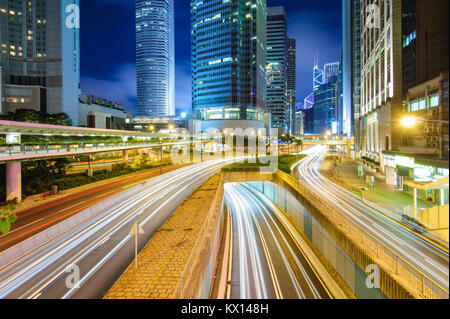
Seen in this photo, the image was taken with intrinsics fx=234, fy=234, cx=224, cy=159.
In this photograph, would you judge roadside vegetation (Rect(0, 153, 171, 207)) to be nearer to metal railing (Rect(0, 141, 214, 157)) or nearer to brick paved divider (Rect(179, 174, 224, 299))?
metal railing (Rect(0, 141, 214, 157))

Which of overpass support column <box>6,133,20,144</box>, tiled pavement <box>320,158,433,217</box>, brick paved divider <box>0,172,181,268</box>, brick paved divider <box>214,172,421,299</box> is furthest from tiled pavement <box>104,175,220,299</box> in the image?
overpass support column <box>6,133,20,144</box>

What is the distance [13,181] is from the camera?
1955 centimetres

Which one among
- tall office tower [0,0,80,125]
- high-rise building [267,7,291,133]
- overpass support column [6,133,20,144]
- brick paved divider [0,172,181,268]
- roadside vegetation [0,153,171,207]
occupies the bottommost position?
brick paved divider [0,172,181,268]

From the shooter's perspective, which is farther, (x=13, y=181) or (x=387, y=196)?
(x=387, y=196)

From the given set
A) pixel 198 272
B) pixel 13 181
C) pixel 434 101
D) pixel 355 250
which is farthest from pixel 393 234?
pixel 13 181

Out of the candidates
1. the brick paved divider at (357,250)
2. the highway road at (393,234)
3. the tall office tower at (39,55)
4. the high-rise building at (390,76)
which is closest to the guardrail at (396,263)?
the brick paved divider at (357,250)

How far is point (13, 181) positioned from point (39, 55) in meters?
89.9

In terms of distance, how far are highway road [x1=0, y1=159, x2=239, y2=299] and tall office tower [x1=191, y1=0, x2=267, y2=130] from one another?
94504 millimetres

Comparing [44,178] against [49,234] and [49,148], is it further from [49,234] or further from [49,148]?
[49,234]

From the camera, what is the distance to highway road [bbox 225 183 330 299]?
36.5ft

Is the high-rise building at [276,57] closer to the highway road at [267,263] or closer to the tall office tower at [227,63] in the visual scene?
the tall office tower at [227,63]

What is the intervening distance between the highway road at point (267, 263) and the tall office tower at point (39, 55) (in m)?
84.9

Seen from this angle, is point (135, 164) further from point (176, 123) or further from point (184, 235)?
point (176, 123)
